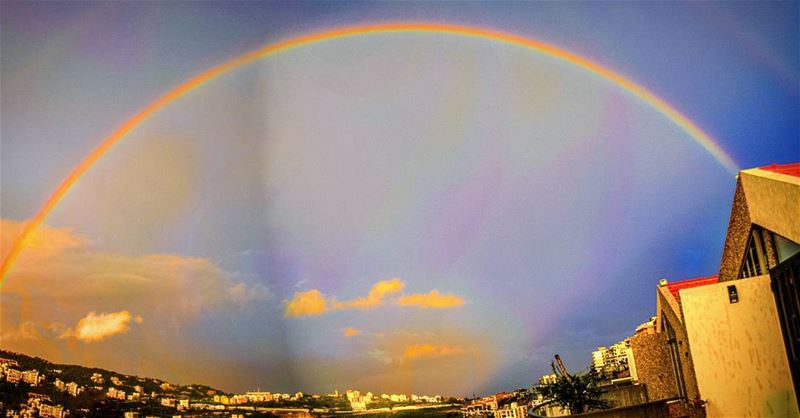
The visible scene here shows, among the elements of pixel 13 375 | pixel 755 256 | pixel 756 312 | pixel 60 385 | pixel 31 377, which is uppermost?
pixel 13 375

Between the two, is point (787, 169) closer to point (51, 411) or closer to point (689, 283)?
point (689, 283)

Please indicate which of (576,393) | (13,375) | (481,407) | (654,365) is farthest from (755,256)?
(13,375)

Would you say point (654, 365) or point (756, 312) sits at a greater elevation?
point (756, 312)

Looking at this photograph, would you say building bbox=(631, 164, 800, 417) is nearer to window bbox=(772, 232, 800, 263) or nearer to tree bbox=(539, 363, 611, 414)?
window bbox=(772, 232, 800, 263)

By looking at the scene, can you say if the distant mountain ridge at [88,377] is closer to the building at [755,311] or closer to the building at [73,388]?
the building at [73,388]

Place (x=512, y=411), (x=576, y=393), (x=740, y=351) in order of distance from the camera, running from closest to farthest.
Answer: (x=740, y=351) → (x=576, y=393) → (x=512, y=411)

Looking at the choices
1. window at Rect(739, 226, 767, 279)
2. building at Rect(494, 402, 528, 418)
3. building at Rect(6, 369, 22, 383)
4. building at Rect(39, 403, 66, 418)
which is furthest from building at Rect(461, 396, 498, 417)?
building at Rect(6, 369, 22, 383)
